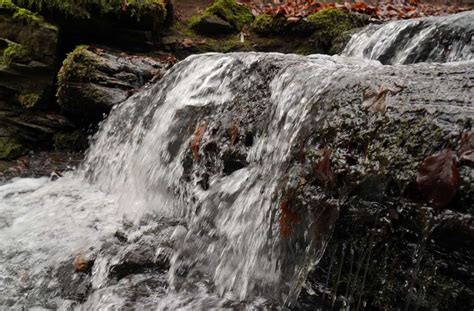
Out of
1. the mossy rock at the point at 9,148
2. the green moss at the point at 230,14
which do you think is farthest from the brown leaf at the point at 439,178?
the green moss at the point at 230,14

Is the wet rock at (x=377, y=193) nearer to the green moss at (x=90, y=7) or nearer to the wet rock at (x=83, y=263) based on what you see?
the wet rock at (x=83, y=263)

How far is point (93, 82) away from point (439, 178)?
473 centimetres

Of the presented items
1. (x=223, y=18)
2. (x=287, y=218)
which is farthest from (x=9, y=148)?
(x=287, y=218)

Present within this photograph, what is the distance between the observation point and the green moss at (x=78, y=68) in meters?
5.51

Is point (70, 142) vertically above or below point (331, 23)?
below

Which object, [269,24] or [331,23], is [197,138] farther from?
[269,24]

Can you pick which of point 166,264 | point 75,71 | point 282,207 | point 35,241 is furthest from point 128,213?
point 75,71

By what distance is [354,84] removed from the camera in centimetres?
241

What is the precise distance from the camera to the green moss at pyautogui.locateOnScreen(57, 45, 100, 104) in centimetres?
551

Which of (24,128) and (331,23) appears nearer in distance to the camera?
(24,128)

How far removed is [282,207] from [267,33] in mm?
5442

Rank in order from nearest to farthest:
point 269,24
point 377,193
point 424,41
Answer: point 377,193
point 424,41
point 269,24

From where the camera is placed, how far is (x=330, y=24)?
6.71 metres

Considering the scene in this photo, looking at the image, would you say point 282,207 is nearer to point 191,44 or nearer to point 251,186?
point 251,186
